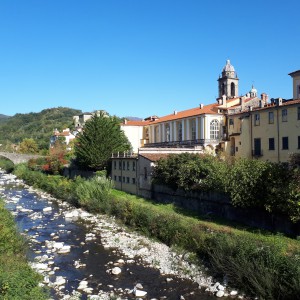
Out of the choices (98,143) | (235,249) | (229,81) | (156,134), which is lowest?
(235,249)

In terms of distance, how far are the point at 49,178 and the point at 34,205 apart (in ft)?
53.7

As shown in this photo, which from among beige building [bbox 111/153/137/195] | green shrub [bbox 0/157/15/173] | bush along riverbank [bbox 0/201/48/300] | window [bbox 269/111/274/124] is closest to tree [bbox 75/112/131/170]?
beige building [bbox 111/153/137/195]

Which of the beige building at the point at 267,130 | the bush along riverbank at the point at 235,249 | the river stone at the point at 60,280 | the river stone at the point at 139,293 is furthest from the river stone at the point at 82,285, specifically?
the beige building at the point at 267,130

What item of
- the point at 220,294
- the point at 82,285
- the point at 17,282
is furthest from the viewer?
the point at 82,285

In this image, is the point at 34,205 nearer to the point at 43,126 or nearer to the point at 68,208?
the point at 68,208

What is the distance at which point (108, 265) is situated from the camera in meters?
22.6

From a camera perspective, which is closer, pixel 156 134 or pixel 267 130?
pixel 267 130

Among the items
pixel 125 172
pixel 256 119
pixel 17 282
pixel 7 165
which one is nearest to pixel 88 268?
pixel 17 282

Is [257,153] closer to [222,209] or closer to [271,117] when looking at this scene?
[271,117]

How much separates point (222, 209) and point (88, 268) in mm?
12142

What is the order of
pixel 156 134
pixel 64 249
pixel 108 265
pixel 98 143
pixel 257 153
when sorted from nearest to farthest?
1. pixel 108 265
2. pixel 64 249
3. pixel 257 153
4. pixel 98 143
5. pixel 156 134

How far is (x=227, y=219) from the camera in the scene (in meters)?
28.6

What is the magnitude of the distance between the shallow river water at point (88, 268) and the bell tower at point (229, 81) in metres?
46.9

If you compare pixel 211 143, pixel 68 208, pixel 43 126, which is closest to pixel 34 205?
pixel 68 208
